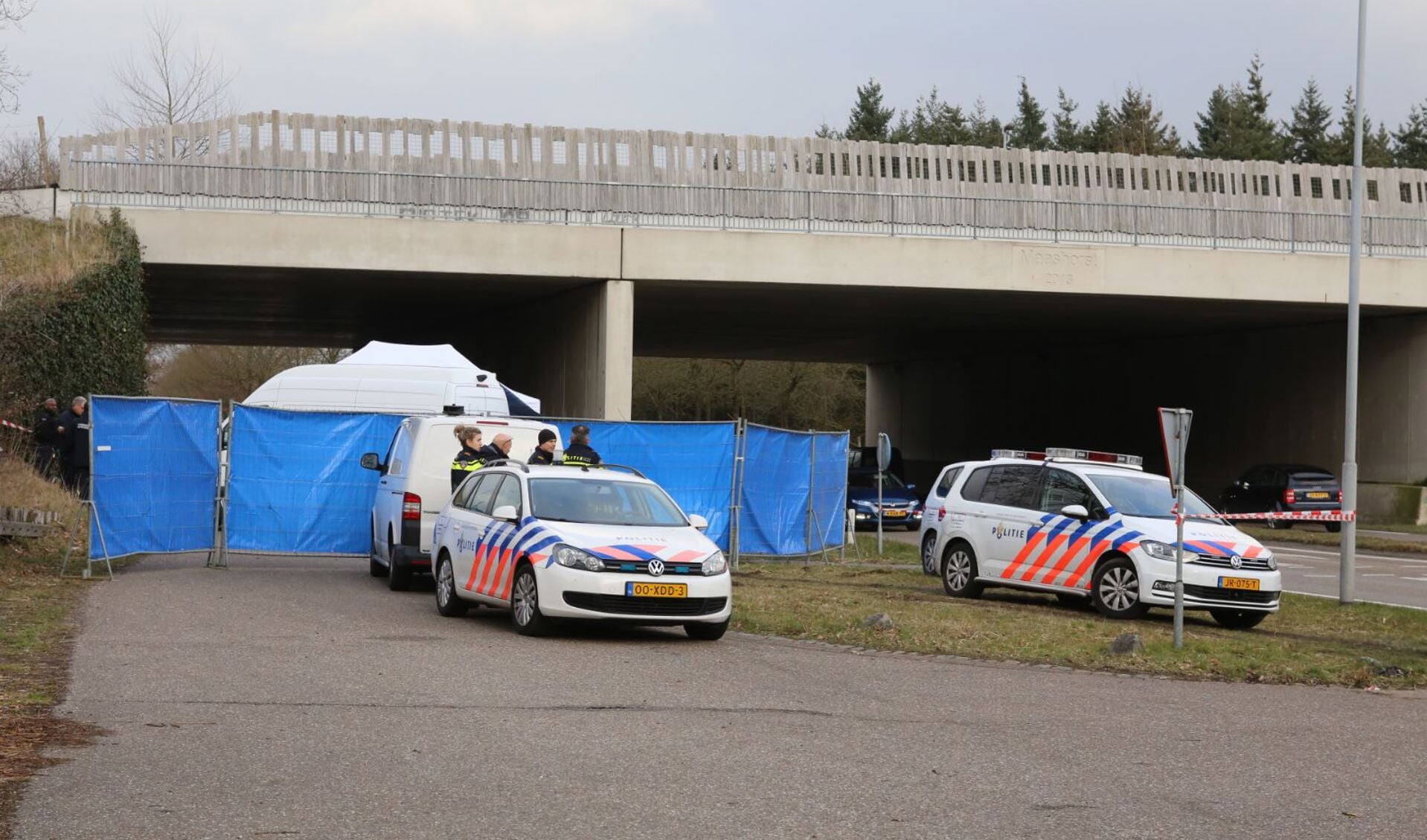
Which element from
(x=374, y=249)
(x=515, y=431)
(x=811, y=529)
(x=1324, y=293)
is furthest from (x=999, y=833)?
(x=1324, y=293)

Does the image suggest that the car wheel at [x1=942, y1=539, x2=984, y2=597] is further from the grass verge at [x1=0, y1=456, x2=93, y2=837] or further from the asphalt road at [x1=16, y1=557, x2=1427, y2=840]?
the grass verge at [x1=0, y1=456, x2=93, y2=837]

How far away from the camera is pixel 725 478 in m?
21.9

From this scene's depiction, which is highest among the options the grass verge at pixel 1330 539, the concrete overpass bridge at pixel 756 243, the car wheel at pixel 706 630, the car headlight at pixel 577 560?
the concrete overpass bridge at pixel 756 243

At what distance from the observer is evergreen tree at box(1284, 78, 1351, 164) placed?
285 feet

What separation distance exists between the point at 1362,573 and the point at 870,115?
230 feet

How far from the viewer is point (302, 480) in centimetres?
2038

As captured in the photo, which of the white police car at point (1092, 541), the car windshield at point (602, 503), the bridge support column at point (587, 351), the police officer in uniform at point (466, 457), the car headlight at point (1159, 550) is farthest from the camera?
the bridge support column at point (587, 351)

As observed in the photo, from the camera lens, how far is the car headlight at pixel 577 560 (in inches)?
509

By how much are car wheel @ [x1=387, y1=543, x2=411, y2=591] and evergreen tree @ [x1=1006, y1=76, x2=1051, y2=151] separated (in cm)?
7908

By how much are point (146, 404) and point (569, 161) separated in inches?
627

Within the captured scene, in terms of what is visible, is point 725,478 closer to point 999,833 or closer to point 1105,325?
point 999,833

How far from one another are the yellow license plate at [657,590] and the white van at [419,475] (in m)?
4.17

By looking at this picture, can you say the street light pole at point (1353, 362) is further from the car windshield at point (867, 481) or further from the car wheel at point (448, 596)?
the car windshield at point (867, 481)

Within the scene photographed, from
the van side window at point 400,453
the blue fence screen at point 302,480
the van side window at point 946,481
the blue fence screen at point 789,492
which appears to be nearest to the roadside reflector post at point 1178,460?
the van side window at point 946,481
